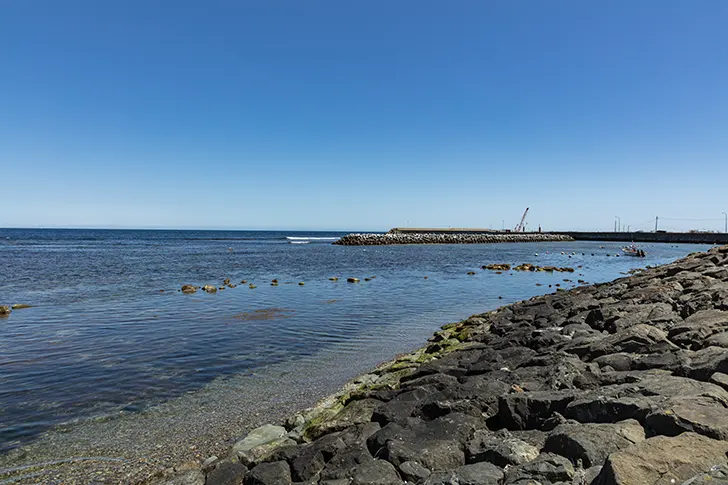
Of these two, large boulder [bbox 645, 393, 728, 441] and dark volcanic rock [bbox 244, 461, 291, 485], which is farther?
dark volcanic rock [bbox 244, 461, 291, 485]

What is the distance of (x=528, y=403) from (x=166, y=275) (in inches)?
1177

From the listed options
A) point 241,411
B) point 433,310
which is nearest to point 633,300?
point 433,310

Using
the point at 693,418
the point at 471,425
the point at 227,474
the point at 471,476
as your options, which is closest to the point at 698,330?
the point at 693,418

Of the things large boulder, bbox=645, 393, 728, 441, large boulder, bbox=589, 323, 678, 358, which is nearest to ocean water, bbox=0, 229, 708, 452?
large boulder, bbox=589, 323, 678, 358

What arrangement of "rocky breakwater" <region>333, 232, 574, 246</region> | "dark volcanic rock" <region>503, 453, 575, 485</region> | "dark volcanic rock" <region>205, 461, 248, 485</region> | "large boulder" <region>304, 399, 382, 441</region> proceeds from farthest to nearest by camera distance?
"rocky breakwater" <region>333, 232, 574, 246</region> < "large boulder" <region>304, 399, 382, 441</region> < "dark volcanic rock" <region>205, 461, 248, 485</region> < "dark volcanic rock" <region>503, 453, 575, 485</region>

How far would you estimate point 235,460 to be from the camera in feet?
19.6

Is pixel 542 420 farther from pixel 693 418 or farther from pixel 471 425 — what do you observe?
pixel 693 418

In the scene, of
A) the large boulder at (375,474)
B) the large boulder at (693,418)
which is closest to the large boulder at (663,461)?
the large boulder at (693,418)

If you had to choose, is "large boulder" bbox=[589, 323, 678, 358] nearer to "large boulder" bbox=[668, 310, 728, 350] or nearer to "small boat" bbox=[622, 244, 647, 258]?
"large boulder" bbox=[668, 310, 728, 350]

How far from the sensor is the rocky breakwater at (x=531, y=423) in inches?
154

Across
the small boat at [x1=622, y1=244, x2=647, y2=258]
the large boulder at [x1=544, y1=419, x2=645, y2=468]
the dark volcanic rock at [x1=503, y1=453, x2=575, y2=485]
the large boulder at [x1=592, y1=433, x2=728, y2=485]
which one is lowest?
the small boat at [x1=622, y1=244, x2=647, y2=258]

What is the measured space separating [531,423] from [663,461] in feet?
6.93

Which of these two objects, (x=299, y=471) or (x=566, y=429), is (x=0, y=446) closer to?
(x=299, y=471)

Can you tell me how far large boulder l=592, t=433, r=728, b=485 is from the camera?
329 centimetres
